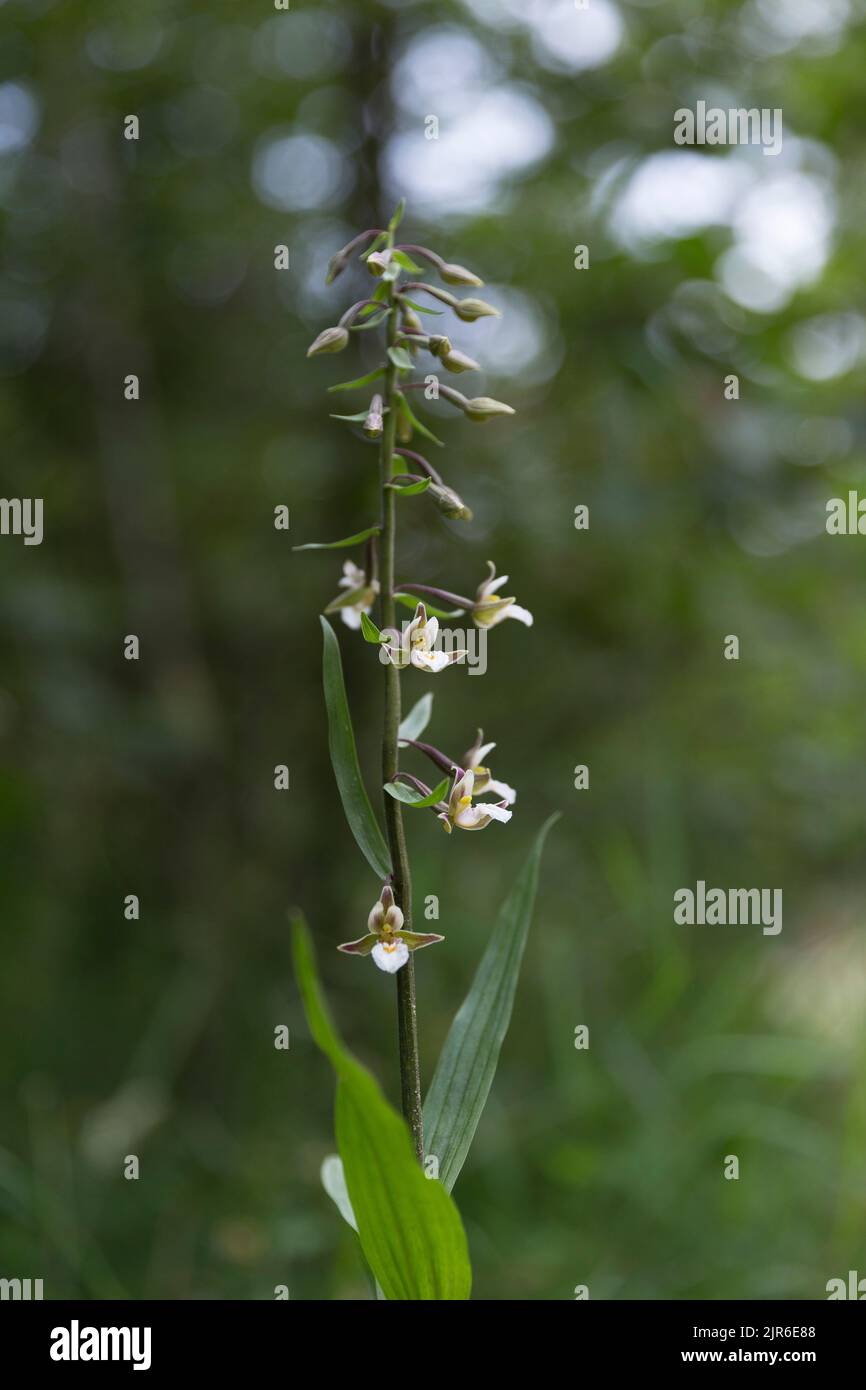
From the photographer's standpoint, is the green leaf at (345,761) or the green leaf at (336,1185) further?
the green leaf at (336,1185)

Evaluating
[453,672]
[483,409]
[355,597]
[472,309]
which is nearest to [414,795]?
[355,597]

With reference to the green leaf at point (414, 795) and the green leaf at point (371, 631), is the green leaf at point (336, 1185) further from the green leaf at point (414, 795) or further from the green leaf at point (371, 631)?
the green leaf at point (371, 631)

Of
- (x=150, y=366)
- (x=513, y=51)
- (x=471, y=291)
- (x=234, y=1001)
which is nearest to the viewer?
(x=513, y=51)

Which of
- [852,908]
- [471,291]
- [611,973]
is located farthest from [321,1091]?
Answer: [471,291]

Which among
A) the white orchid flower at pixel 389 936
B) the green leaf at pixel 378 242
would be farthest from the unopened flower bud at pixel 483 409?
the white orchid flower at pixel 389 936

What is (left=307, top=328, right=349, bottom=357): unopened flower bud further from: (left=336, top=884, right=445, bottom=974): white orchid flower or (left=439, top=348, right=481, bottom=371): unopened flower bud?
(left=336, top=884, right=445, bottom=974): white orchid flower

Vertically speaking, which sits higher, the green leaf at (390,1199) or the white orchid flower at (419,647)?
the white orchid flower at (419,647)

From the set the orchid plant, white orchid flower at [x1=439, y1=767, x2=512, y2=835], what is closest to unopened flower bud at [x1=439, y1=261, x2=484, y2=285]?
the orchid plant
